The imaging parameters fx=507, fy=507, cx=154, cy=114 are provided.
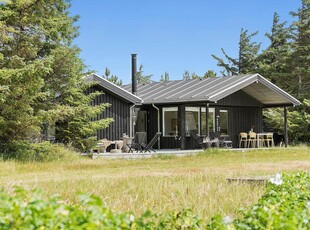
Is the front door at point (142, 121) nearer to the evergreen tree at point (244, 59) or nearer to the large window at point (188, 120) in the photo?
the large window at point (188, 120)

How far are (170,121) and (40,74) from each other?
993 cm

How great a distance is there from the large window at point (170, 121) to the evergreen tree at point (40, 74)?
15.9 ft

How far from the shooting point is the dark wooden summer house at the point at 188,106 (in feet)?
66.6

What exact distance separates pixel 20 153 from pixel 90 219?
495 inches

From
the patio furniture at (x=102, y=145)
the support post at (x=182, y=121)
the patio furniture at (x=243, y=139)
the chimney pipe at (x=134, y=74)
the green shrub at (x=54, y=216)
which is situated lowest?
the green shrub at (x=54, y=216)

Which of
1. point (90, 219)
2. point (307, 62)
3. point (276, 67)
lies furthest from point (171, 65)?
point (90, 219)

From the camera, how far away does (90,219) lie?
2285mm

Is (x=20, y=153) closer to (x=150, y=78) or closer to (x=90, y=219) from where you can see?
(x=90, y=219)

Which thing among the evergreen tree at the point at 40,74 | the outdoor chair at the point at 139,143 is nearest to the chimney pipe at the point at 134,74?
the outdoor chair at the point at 139,143

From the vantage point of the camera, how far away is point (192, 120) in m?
22.6

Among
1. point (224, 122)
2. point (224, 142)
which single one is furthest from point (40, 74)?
point (224, 122)

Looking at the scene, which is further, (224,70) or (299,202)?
(224,70)

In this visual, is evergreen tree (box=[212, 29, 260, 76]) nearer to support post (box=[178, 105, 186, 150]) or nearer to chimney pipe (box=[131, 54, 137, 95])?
chimney pipe (box=[131, 54, 137, 95])

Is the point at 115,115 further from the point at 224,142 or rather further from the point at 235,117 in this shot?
the point at 235,117
